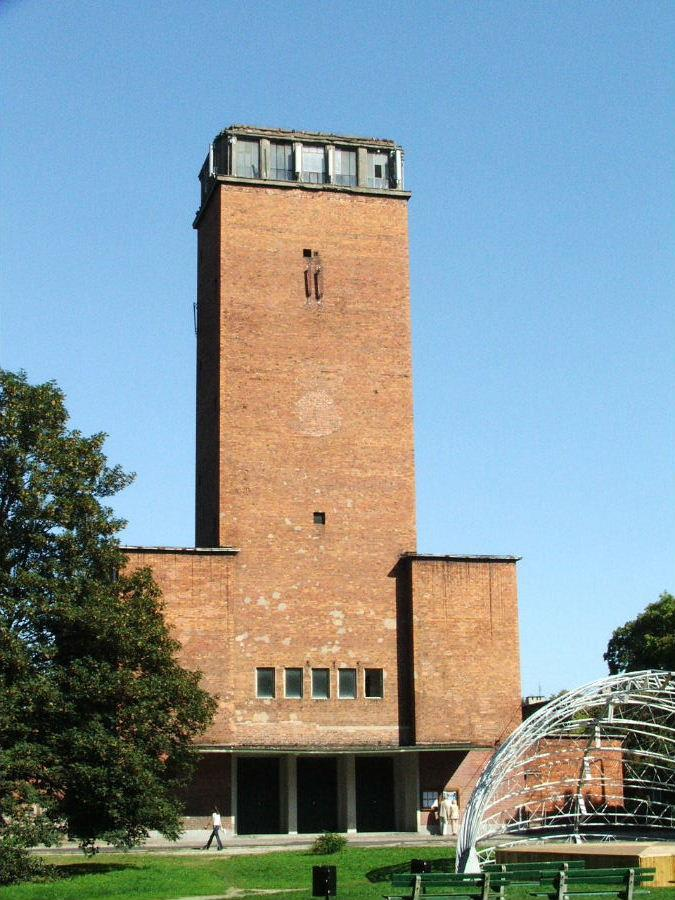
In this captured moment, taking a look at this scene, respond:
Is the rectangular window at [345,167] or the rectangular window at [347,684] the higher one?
the rectangular window at [345,167]

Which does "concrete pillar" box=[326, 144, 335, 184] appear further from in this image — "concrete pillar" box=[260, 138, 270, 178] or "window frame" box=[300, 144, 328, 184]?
"concrete pillar" box=[260, 138, 270, 178]

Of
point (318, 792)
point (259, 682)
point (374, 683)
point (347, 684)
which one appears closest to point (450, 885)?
point (259, 682)

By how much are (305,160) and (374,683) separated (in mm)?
18033

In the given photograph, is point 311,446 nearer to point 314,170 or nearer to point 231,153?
point 314,170

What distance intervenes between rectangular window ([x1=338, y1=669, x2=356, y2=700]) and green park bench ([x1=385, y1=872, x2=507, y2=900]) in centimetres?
2041

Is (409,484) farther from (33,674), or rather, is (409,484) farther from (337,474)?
(33,674)

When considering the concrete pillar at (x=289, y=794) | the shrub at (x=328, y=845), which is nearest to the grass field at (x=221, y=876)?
the shrub at (x=328, y=845)

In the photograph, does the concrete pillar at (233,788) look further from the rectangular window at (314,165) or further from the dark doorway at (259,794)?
the rectangular window at (314,165)

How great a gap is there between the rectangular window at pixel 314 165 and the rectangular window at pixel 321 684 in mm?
16706

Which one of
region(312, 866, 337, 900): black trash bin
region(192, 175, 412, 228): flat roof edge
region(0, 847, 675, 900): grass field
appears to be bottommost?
region(0, 847, 675, 900): grass field

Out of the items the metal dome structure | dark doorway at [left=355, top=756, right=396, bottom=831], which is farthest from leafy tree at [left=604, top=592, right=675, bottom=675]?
dark doorway at [left=355, top=756, right=396, bottom=831]

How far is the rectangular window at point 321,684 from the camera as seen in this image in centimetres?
4200

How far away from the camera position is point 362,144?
47.3 meters

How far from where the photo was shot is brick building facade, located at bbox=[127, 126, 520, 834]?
4153 cm
